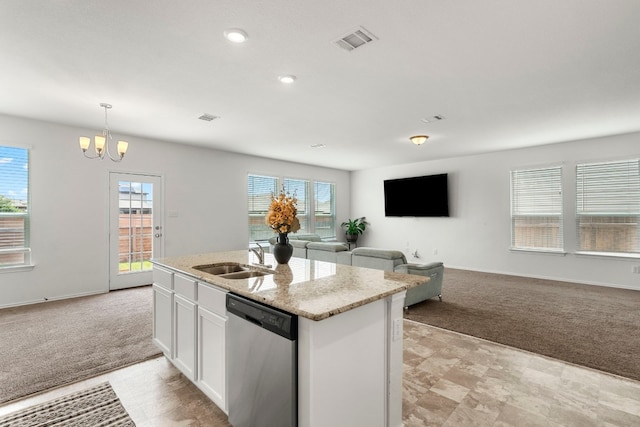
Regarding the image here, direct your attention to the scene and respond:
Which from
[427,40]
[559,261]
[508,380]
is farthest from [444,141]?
[508,380]

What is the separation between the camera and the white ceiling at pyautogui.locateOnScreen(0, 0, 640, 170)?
2059 mm

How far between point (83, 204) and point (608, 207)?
28.5 feet

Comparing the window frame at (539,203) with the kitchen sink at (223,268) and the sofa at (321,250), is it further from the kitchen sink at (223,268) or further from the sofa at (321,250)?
the kitchen sink at (223,268)

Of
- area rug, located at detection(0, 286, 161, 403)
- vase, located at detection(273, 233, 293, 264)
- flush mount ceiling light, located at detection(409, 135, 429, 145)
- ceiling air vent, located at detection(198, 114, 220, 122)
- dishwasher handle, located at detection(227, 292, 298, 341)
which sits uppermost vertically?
ceiling air vent, located at detection(198, 114, 220, 122)

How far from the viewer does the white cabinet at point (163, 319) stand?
7.97 ft

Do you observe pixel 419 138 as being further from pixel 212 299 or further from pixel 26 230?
pixel 26 230

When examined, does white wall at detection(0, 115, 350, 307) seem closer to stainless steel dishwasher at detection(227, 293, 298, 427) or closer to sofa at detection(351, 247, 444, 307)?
sofa at detection(351, 247, 444, 307)

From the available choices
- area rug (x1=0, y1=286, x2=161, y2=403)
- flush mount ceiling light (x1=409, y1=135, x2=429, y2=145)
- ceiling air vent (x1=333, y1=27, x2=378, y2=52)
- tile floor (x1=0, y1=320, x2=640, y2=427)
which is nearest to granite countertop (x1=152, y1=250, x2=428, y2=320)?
tile floor (x1=0, y1=320, x2=640, y2=427)

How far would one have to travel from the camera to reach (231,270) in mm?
2602

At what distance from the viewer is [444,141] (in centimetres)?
563

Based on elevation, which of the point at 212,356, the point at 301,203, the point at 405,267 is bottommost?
the point at 212,356

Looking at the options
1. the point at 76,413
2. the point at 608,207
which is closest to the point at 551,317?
the point at 608,207

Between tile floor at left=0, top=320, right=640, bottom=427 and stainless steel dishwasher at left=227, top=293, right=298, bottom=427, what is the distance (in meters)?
0.43

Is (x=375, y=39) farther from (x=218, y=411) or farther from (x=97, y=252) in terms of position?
(x=97, y=252)
